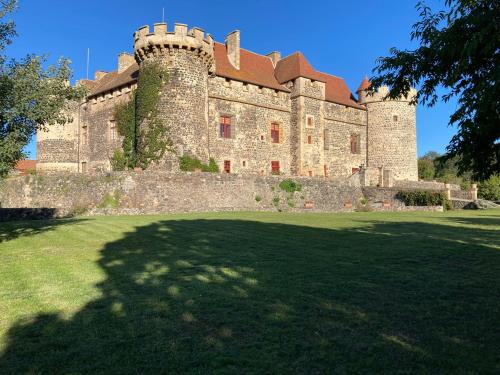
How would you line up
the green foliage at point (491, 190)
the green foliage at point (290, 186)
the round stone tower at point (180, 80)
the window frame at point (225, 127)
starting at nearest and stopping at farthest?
the green foliage at point (290, 186)
the round stone tower at point (180, 80)
the window frame at point (225, 127)
the green foliage at point (491, 190)

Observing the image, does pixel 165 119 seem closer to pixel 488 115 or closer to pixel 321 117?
pixel 321 117

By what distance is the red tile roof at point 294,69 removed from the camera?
117 ft

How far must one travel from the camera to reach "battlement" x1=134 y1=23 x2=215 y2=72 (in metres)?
27.2

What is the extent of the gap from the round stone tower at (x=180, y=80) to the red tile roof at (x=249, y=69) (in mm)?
3646

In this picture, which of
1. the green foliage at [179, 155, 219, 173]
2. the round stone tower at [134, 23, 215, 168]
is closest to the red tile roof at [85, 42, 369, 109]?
the round stone tower at [134, 23, 215, 168]

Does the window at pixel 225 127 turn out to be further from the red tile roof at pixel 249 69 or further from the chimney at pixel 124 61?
the chimney at pixel 124 61

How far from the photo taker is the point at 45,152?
38.2 meters

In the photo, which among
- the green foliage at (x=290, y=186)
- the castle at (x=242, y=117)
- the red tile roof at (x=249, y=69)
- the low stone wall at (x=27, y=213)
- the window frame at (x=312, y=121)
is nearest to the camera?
the low stone wall at (x=27, y=213)

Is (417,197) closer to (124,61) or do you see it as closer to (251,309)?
(124,61)

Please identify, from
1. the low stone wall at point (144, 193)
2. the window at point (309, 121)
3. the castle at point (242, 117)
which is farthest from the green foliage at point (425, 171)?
the low stone wall at point (144, 193)

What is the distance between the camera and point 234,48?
3422cm

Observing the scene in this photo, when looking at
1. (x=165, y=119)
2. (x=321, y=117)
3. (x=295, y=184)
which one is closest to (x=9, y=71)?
(x=165, y=119)

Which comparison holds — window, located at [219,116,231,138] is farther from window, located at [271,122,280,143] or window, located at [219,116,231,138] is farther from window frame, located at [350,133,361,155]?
window frame, located at [350,133,361,155]

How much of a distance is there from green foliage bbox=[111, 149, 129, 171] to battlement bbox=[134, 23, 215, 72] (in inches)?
280
